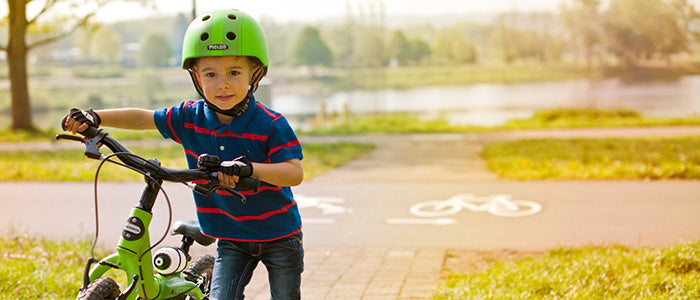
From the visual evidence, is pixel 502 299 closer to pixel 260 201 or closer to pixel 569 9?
pixel 260 201

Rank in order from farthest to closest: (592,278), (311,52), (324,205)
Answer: (311,52)
(324,205)
(592,278)

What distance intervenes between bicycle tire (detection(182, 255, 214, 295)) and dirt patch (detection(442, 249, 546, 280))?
2.44 metres

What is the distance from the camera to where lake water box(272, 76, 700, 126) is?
2275 cm

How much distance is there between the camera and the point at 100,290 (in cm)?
277

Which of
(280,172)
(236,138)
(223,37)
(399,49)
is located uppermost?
(223,37)

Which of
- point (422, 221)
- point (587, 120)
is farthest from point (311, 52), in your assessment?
point (422, 221)

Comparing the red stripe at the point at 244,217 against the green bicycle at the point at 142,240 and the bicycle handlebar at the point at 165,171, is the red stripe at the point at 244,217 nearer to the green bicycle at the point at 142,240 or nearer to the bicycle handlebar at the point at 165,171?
the green bicycle at the point at 142,240

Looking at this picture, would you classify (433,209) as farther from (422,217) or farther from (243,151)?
(243,151)

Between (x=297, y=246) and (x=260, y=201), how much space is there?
0.86 feet

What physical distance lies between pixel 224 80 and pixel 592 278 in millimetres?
3052

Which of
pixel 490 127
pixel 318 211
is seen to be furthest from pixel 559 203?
pixel 490 127

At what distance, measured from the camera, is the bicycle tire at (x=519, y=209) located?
26.9 feet

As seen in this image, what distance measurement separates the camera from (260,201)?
326 centimetres

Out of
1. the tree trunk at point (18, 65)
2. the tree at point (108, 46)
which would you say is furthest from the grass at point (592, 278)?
the tree at point (108, 46)
